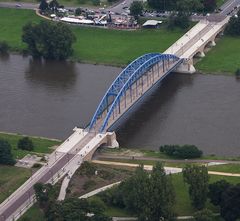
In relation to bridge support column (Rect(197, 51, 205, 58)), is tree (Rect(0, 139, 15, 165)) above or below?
below

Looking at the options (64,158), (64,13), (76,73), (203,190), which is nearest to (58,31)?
(76,73)

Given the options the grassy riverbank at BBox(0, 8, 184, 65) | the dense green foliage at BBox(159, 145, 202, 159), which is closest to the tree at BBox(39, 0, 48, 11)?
the grassy riverbank at BBox(0, 8, 184, 65)

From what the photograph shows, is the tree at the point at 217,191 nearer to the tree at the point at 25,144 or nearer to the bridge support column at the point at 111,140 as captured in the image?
the bridge support column at the point at 111,140

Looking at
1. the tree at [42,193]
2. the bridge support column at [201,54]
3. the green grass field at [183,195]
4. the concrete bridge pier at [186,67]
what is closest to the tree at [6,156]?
the tree at [42,193]

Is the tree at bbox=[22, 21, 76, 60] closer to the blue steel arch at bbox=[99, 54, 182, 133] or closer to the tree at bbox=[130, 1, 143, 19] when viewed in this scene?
the tree at bbox=[130, 1, 143, 19]

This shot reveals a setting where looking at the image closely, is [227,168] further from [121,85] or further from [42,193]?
[121,85]

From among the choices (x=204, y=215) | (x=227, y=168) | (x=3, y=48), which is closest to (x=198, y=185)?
(x=204, y=215)

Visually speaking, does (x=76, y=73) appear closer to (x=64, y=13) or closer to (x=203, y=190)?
(x=64, y=13)
